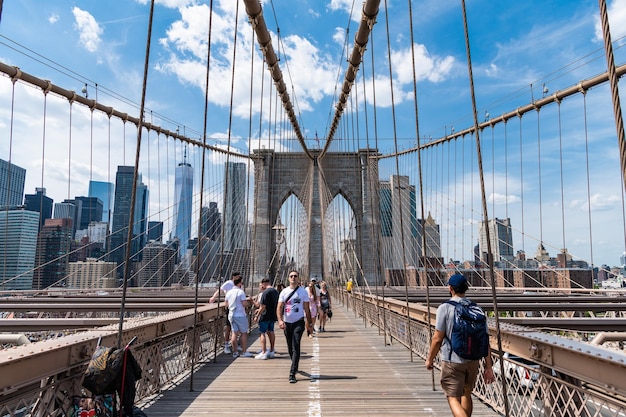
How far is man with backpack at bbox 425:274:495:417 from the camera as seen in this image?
251 centimetres

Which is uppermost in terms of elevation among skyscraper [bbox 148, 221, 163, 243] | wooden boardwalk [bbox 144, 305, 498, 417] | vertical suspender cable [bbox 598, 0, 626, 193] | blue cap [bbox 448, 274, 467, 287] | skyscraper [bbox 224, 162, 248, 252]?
skyscraper [bbox 224, 162, 248, 252]

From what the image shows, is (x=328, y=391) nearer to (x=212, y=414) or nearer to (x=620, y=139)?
(x=212, y=414)

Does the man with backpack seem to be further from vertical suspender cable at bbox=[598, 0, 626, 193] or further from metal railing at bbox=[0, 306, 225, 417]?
metal railing at bbox=[0, 306, 225, 417]

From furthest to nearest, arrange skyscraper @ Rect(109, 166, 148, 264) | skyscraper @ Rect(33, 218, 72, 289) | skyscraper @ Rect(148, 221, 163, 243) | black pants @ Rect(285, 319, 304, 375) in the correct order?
skyscraper @ Rect(148, 221, 163, 243) → skyscraper @ Rect(109, 166, 148, 264) → skyscraper @ Rect(33, 218, 72, 289) → black pants @ Rect(285, 319, 304, 375)

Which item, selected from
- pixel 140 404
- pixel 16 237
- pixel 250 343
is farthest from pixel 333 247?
pixel 140 404

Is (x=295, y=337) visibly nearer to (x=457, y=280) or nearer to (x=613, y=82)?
(x=457, y=280)

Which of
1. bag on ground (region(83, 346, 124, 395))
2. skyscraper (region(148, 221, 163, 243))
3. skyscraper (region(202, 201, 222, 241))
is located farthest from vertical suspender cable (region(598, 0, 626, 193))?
skyscraper (region(202, 201, 222, 241))

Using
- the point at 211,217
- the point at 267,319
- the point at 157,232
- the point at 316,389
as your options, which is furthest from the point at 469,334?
the point at 157,232

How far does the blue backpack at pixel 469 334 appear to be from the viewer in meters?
2.50

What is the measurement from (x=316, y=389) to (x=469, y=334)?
2.02m

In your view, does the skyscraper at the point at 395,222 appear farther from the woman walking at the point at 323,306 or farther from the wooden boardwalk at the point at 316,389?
the wooden boardwalk at the point at 316,389

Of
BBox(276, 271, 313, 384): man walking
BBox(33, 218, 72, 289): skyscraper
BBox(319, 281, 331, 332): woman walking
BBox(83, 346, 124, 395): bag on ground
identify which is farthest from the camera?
BBox(33, 218, 72, 289): skyscraper

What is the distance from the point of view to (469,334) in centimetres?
250

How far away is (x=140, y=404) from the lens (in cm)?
343
